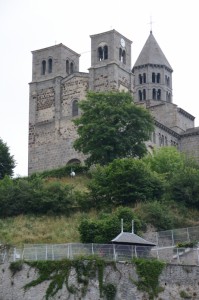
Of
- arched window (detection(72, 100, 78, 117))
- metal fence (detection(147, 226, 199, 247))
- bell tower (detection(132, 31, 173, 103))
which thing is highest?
bell tower (detection(132, 31, 173, 103))

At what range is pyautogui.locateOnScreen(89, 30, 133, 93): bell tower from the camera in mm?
89500

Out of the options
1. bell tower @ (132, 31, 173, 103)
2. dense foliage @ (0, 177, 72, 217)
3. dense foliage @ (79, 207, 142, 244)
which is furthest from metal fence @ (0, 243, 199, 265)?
bell tower @ (132, 31, 173, 103)

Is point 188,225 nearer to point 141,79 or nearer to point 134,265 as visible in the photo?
point 134,265

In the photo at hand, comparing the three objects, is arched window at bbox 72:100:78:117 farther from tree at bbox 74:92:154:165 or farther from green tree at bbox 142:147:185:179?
green tree at bbox 142:147:185:179

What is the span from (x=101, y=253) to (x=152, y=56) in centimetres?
6931

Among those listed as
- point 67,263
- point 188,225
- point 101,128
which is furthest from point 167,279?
point 101,128

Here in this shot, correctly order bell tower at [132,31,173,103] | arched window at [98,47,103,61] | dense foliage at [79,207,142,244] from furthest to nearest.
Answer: bell tower at [132,31,173,103]
arched window at [98,47,103,61]
dense foliage at [79,207,142,244]

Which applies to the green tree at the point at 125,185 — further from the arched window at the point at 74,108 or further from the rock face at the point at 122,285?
the arched window at the point at 74,108

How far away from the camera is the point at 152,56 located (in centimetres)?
11394

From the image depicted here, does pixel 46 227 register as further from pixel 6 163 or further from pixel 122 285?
pixel 6 163

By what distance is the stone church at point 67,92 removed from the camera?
90250mm

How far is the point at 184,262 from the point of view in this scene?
159 ft

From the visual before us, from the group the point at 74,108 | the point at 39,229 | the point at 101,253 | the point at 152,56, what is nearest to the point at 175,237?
the point at 101,253

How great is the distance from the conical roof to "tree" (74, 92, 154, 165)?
114 ft
